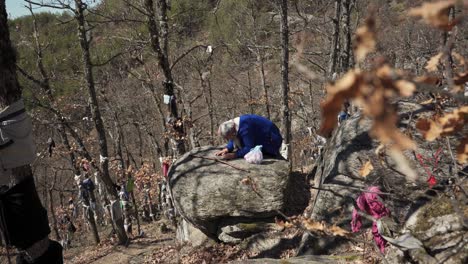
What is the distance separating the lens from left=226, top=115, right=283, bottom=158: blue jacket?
23.6 feet

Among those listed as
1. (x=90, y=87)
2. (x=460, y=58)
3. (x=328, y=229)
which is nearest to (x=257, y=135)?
(x=90, y=87)

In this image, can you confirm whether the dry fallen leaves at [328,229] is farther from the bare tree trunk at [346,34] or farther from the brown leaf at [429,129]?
the bare tree trunk at [346,34]

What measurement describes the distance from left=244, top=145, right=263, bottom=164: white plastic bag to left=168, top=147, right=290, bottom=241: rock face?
0.29 feet

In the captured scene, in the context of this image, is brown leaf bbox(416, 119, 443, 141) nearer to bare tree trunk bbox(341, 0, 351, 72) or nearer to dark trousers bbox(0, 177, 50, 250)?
dark trousers bbox(0, 177, 50, 250)

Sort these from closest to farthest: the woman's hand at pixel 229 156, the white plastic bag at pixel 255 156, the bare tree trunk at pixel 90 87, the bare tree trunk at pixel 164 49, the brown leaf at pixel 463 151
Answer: the brown leaf at pixel 463 151
the white plastic bag at pixel 255 156
the woman's hand at pixel 229 156
the bare tree trunk at pixel 164 49
the bare tree trunk at pixel 90 87

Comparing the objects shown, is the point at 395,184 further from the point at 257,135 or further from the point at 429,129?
the point at 429,129

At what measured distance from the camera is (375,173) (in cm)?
576

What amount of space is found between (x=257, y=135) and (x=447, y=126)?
6.05m

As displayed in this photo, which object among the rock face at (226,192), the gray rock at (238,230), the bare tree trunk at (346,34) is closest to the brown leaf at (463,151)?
the rock face at (226,192)

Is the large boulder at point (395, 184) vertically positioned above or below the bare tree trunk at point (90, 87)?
below

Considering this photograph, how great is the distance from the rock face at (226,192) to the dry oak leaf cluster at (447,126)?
5486 millimetres

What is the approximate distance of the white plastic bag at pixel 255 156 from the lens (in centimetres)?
729

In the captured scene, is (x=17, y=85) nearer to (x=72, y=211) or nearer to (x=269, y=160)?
(x=269, y=160)

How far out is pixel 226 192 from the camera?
24.0ft
